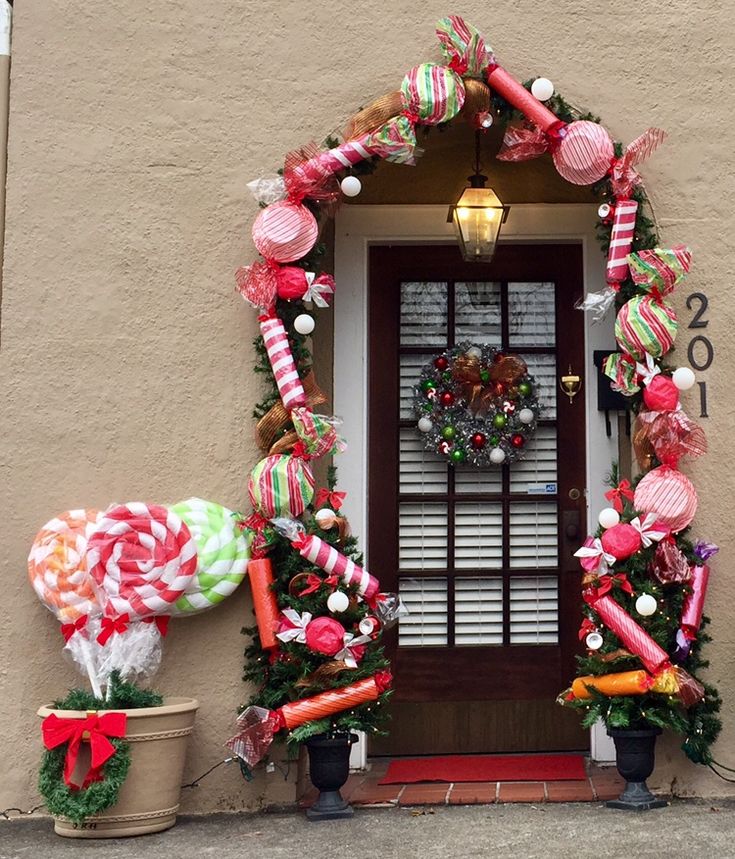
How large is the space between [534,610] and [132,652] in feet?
6.59

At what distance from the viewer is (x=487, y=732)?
5.72 m

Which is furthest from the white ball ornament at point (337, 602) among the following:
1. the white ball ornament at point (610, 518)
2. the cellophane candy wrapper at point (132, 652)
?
the white ball ornament at point (610, 518)

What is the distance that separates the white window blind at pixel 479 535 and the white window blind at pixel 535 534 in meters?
0.07

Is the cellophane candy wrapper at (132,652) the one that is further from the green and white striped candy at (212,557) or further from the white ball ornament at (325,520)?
the white ball ornament at (325,520)

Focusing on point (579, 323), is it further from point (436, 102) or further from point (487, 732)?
point (487, 732)

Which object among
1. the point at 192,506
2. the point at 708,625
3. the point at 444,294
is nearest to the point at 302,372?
the point at 192,506

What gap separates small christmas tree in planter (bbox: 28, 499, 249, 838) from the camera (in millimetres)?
4512

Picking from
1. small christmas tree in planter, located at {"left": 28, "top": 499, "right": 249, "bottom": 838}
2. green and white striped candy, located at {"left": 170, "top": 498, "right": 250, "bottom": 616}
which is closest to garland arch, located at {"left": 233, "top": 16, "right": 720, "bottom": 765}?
green and white striped candy, located at {"left": 170, "top": 498, "right": 250, "bottom": 616}

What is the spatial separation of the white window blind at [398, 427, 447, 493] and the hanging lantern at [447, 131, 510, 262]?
0.97 m

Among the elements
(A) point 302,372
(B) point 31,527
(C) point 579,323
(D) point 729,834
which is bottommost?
(D) point 729,834

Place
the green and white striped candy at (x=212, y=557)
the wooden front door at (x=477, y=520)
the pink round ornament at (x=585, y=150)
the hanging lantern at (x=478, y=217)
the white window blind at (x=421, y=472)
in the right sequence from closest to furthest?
the green and white striped candy at (x=212, y=557)
the pink round ornament at (x=585, y=150)
the hanging lantern at (x=478, y=217)
the wooden front door at (x=477, y=520)
the white window blind at (x=421, y=472)

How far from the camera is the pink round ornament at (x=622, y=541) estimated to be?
4.77 metres

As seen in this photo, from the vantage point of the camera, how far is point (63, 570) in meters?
4.84

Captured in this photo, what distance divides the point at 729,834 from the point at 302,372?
2464mm
